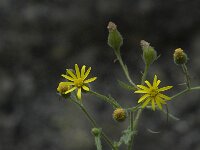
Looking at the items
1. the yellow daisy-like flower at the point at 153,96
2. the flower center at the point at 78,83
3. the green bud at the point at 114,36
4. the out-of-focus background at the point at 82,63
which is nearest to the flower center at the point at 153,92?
the yellow daisy-like flower at the point at 153,96

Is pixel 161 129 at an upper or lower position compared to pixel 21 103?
lower

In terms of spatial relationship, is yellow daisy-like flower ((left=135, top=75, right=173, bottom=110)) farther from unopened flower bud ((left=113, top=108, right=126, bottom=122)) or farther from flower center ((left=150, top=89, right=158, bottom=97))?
unopened flower bud ((left=113, top=108, right=126, bottom=122))

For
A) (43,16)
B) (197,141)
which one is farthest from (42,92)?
(197,141)

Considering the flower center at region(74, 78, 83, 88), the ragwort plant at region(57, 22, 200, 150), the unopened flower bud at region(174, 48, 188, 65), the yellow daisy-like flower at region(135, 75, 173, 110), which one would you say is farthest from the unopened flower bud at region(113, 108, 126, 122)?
the unopened flower bud at region(174, 48, 188, 65)

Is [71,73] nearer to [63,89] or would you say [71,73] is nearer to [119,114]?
[63,89]

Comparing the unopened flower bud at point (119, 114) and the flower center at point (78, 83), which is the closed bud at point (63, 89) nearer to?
the flower center at point (78, 83)

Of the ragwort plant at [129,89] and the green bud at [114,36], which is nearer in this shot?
the ragwort plant at [129,89]

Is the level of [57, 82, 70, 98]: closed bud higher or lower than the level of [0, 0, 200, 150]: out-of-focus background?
lower

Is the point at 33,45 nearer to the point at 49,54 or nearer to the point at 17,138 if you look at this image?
the point at 49,54
